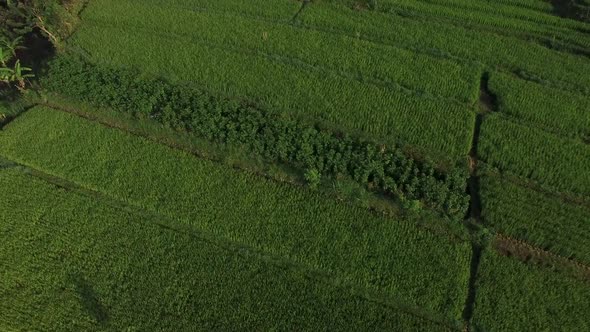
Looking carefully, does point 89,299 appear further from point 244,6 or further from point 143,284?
point 244,6

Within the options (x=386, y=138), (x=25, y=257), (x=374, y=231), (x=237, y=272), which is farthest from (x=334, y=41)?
(x=25, y=257)

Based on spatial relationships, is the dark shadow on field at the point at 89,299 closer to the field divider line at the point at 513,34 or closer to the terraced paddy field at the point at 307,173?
the terraced paddy field at the point at 307,173

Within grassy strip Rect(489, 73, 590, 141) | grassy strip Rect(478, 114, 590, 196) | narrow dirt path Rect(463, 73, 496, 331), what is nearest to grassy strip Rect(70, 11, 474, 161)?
narrow dirt path Rect(463, 73, 496, 331)

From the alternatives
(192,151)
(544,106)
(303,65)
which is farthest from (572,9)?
(192,151)

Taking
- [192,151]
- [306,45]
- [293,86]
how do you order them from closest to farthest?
1. [192,151]
2. [293,86]
3. [306,45]

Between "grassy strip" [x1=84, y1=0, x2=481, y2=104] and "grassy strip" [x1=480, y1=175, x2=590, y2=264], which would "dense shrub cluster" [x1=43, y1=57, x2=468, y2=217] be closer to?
"grassy strip" [x1=480, y1=175, x2=590, y2=264]

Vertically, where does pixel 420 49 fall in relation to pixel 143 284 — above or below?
above

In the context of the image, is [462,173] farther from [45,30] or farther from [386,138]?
[45,30]
